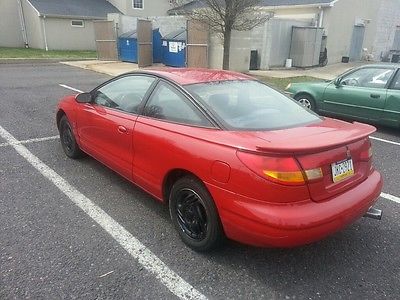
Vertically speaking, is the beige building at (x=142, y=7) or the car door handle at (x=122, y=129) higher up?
the beige building at (x=142, y=7)

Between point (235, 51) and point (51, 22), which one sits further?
point (51, 22)

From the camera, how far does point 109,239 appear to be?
3119 mm

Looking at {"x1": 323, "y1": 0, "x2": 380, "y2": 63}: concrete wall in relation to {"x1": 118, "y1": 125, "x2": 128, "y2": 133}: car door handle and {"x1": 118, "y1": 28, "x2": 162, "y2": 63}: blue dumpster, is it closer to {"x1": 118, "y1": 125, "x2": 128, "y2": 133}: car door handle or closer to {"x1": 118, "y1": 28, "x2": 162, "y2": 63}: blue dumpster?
{"x1": 118, "y1": 28, "x2": 162, "y2": 63}: blue dumpster

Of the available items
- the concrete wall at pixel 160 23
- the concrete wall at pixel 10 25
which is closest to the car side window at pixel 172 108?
the concrete wall at pixel 160 23

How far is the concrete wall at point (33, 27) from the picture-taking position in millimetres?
Answer: 25375

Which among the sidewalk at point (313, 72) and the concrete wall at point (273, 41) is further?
the concrete wall at point (273, 41)

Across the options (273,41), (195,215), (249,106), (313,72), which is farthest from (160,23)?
(195,215)

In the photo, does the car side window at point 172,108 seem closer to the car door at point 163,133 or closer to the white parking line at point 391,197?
the car door at point 163,133

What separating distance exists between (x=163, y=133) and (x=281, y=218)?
126 cm

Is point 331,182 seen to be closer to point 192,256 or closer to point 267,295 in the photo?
point 267,295

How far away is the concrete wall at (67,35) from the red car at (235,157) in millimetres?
24664

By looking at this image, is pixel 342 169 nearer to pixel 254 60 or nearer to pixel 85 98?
pixel 85 98

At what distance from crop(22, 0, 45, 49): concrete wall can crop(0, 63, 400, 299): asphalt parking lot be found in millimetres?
24359

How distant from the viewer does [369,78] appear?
23.0 feet
